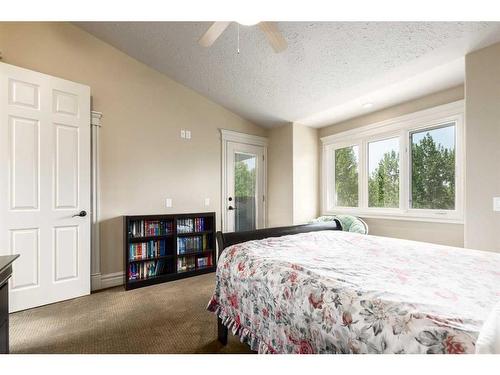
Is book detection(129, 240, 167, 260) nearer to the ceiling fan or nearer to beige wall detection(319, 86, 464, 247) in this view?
the ceiling fan

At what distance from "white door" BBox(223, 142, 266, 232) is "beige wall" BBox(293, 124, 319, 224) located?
691 millimetres

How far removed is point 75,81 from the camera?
2838 millimetres

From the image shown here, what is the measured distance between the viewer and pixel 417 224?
3010 mm

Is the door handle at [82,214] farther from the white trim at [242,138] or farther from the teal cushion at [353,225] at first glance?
the teal cushion at [353,225]

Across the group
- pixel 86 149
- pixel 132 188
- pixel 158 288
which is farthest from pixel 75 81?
pixel 158 288

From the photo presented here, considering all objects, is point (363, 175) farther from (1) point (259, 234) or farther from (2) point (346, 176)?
(1) point (259, 234)

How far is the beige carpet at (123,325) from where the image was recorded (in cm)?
173

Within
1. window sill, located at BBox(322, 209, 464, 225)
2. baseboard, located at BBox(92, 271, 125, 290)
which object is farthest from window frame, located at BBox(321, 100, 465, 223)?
baseboard, located at BBox(92, 271, 125, 290)

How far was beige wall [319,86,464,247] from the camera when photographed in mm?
2699

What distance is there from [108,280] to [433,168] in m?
4.16

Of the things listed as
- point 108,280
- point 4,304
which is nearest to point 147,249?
point 108,280

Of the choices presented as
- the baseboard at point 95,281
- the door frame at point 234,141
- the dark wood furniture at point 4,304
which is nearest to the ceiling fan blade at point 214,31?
the dark wood furniture at point 4,304

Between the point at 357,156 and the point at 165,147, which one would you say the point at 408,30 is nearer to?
the point at 357,156

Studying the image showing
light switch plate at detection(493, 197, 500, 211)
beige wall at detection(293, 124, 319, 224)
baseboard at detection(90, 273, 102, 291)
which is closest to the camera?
light switch plate at detection(493, 197, 500, 211)
